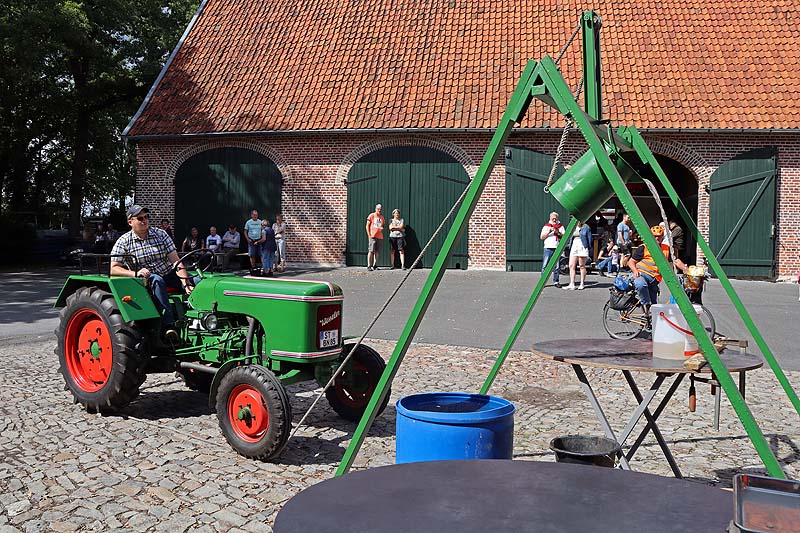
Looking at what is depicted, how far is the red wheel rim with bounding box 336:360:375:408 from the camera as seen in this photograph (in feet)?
18.3

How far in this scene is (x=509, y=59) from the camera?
61.3 ft

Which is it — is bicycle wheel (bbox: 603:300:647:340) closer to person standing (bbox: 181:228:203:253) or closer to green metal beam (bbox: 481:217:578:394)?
green metal beam (bbox: 481:217:578:394)

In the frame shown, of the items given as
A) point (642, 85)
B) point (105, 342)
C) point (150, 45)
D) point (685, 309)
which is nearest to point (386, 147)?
point (642, 85)

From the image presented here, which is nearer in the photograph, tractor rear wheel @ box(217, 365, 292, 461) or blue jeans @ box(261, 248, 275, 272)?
tractor rear wheel @ box(217, 365, 292, 461)

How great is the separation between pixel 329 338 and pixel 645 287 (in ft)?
20.2

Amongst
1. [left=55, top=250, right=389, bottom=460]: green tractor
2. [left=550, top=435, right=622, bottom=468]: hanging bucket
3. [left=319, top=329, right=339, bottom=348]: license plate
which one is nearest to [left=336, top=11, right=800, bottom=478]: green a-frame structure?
[left=550, top=435, right=622, bottom=468]: hanging bucket

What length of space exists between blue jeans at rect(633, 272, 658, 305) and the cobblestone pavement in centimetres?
275

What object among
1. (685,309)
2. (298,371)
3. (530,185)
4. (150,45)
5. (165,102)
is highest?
(150,45)

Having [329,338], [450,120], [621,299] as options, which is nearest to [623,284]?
[621,299]

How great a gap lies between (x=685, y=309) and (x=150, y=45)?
968 inches

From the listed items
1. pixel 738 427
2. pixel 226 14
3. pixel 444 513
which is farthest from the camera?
pixel 226 14

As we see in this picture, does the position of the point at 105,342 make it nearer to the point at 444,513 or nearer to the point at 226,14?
the point at 444,513

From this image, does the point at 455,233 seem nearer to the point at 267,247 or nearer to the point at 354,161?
the point at 267,247

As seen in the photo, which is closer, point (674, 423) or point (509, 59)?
point (674, 423)
